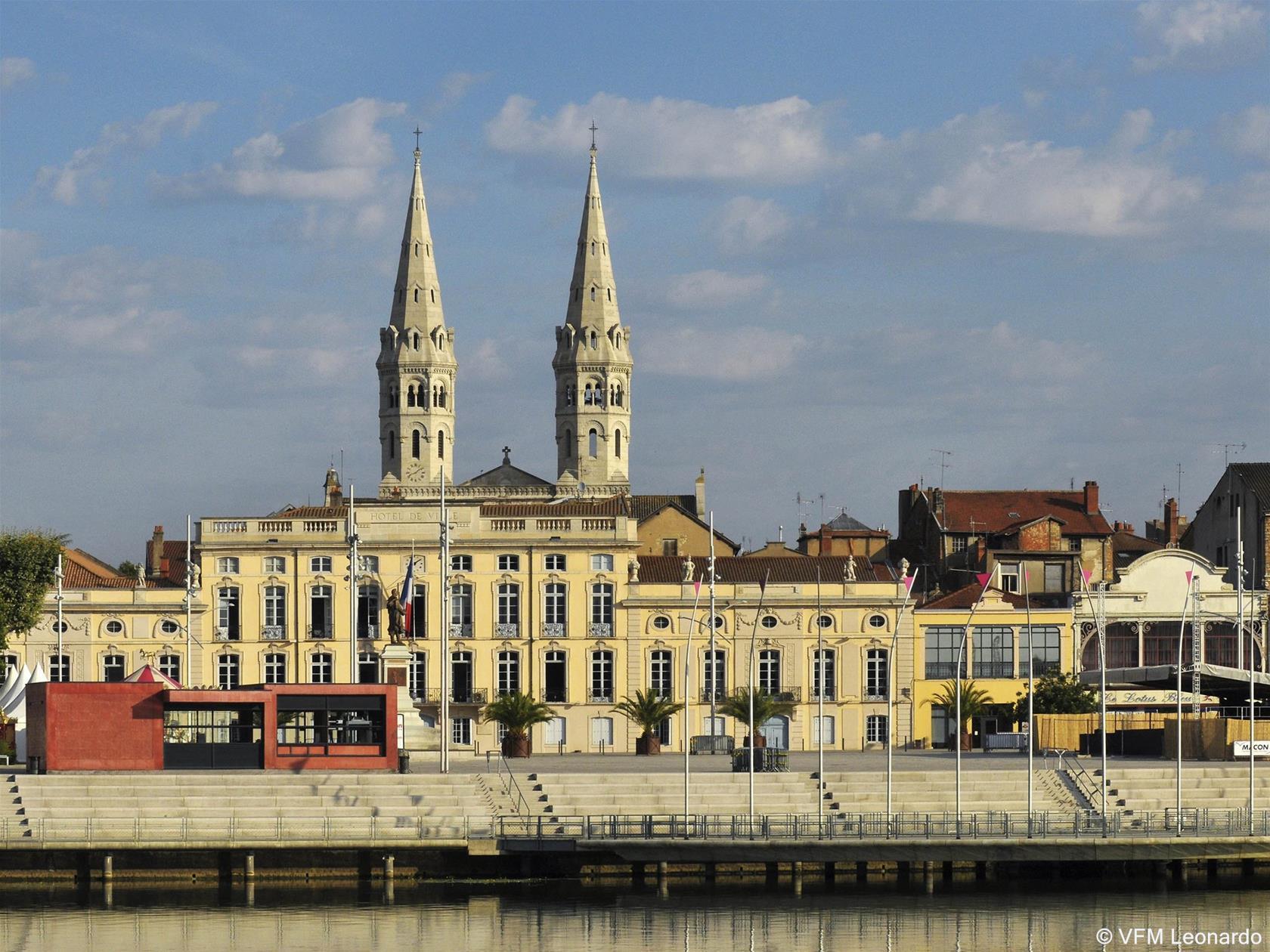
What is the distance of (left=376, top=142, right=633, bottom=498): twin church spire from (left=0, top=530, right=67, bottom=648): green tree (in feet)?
226

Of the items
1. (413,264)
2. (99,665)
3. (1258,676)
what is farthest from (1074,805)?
(413,264)

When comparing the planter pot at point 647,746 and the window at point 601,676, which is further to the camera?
the window at point 601,676

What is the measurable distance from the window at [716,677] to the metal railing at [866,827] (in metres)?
28.9

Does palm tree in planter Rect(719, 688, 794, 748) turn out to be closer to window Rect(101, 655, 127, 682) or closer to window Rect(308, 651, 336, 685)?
window Rect(308, 651, 336, 685)

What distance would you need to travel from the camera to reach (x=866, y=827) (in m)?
61.4

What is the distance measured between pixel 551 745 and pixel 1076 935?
39.7 metres

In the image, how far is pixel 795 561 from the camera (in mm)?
96438

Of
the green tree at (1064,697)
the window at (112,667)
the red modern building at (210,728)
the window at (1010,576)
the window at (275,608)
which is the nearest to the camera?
the red modern building at (210,728)

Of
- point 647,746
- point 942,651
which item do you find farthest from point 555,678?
point 942,651

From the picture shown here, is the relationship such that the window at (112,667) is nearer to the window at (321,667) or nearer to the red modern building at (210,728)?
the window at (321,667)

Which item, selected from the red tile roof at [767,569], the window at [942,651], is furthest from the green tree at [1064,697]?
the red tile roof at [767,569]

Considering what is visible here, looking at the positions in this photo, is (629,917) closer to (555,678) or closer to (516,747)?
(516,747)

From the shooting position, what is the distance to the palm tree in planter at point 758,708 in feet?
270

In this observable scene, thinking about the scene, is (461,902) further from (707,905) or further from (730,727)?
(730,727)
